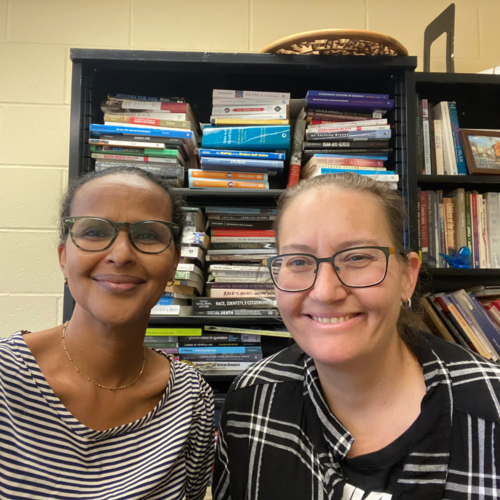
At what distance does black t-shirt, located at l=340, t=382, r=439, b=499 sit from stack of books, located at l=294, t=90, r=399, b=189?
0.92 m

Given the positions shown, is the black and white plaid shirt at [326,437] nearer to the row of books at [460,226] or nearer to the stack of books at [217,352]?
the stack of books at [217,352]

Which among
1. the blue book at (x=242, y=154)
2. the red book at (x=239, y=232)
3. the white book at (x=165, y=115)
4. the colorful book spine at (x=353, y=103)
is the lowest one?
the red book at (x=239, y=232)

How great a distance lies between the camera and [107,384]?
0.90m

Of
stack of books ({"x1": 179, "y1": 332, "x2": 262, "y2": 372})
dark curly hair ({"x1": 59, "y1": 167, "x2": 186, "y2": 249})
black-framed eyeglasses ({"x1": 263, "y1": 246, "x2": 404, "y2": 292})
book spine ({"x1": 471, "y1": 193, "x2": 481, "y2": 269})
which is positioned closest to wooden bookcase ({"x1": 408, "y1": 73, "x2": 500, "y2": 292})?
book spine ({"x1": 471, "y1": 193, "x2": 481, "y2": 269})

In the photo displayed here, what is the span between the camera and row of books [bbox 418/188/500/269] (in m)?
1.43

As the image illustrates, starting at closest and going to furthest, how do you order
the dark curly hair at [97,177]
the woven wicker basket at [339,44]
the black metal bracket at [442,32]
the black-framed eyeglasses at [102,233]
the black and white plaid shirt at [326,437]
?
the black and white plaid shirt at [326,437]
the black-framed eyeglasses at [102,233]
the dark curly hair at [97,177]
the woven wicker basket at [339,44]
the black metal bracket at [442,32]

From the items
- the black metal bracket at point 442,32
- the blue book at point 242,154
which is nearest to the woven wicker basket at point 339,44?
the blue book at point 242,154

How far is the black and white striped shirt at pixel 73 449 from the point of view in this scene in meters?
0.72

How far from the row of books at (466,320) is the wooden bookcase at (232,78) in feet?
1.15

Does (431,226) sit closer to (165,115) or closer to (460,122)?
(460,122)

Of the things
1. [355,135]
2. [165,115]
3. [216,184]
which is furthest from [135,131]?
[355,135]

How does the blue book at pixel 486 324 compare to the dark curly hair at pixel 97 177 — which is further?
the blue book at pixel 486 324

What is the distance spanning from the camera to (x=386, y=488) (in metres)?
0.74

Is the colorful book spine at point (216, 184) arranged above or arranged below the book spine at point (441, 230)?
above
